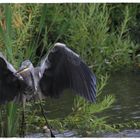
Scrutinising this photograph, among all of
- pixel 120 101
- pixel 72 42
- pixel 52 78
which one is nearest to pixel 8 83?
pixel 52 78

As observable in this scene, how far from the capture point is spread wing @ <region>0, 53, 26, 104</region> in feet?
10.4

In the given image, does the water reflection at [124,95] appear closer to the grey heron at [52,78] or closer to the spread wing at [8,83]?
the grey heron at [52,78]

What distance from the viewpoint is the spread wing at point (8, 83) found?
317 cm

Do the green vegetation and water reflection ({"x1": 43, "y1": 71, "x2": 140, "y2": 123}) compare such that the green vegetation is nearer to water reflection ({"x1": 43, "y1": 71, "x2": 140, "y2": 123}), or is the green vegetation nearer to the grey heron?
the grey heron

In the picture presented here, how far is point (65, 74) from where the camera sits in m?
3.37

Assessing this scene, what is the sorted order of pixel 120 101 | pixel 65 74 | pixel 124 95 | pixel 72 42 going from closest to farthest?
1. pixel 65 74
2. pixel 72 42
3. pixel 120 101
4. pixel 124 95

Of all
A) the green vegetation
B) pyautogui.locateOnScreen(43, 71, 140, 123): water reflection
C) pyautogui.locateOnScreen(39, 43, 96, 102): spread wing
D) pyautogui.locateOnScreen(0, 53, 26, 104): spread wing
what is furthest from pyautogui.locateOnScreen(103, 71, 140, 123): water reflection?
pyautogui.locateOnScreen(0, 53, 26, 104): spread wing

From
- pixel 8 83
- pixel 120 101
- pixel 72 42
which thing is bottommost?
pixel 120 101

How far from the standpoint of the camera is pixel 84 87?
3.31 metres

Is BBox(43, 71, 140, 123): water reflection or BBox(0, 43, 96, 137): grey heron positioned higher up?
BBox(0, 43, 96, 137): grey heron

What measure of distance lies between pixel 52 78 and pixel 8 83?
0.88ft

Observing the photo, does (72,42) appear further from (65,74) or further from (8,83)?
(8,83)

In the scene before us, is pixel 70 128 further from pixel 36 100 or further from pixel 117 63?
pixel 117 63

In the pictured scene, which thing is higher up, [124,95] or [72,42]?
[72,42]
